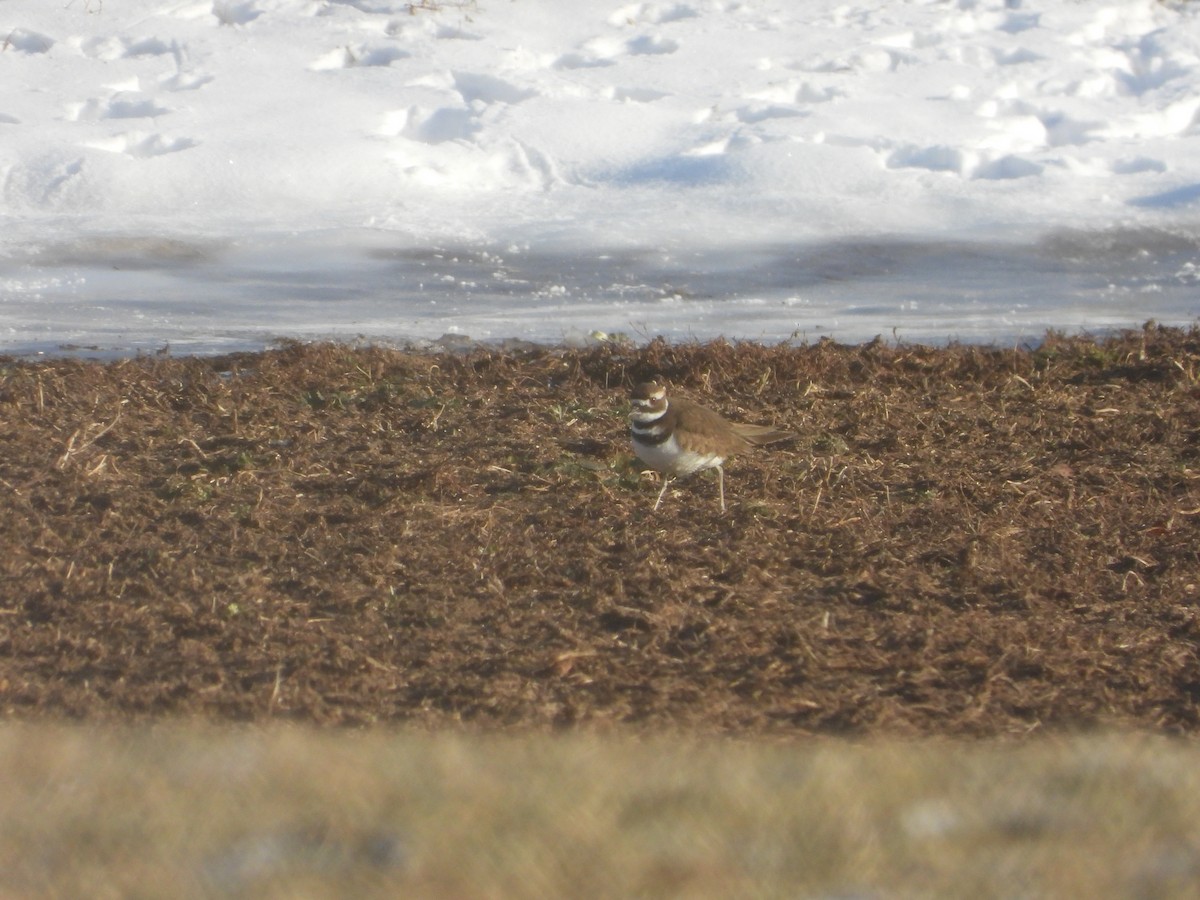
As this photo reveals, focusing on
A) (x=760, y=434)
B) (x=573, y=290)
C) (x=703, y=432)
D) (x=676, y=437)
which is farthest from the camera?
(x=573, y=290)

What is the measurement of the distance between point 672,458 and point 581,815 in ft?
8.82

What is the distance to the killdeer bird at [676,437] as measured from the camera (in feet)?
20.5

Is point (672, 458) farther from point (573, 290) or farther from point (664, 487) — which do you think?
point (573, 290)

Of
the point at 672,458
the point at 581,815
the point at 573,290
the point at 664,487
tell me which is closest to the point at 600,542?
the point at 672,458

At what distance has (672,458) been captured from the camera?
6.24 meters

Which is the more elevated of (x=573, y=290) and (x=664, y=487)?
(x=573, y=290)

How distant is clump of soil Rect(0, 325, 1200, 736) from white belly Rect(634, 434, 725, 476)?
8.1 inches

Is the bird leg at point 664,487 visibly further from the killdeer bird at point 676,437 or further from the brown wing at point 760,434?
the brown wing at point 760,434

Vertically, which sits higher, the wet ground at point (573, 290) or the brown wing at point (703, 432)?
the wet ground at point (573, 290)

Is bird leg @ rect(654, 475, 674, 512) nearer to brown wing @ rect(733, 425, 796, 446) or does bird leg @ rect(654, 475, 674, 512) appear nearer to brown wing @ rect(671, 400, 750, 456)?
brown wing @ rect(671, 400, 750, 456)

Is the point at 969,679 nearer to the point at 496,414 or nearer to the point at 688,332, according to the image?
the point at 496,414

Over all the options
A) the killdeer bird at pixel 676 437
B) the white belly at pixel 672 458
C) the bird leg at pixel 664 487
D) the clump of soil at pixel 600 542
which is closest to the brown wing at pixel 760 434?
the clump of soil at pixel 600 542

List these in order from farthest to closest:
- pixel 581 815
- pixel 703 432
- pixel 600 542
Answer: pixel 703 432 → pixel 600 542 → pixel 581 815

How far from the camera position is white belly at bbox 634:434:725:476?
20.5 feet
